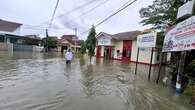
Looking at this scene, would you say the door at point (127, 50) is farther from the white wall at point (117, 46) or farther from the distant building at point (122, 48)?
the white wall at point (117, 46)

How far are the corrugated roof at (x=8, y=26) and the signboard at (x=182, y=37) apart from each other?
39239mm

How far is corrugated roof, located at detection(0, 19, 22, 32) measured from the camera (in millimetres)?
38819

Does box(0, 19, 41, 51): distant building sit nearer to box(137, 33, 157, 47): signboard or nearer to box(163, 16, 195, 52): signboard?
box(137, 33, 157, 47): signboard

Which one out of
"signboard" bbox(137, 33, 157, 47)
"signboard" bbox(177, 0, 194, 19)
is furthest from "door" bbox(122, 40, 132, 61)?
"signboard" bbox(177, 0, 194, 19)

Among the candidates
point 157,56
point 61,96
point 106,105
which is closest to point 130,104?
point 106,105

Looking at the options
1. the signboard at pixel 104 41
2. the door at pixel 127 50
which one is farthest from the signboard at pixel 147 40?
the signboard at pixel 104 41

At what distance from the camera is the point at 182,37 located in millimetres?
7027

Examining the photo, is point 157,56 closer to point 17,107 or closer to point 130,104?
point 130,104

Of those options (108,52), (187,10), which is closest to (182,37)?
(187,10)

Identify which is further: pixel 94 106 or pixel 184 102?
pixel 184 102

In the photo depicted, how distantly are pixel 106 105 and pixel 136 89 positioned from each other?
291 cm

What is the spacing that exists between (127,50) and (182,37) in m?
20.1

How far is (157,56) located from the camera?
23.2m

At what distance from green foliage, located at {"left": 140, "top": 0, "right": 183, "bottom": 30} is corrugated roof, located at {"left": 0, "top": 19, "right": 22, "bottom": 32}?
34.4m
